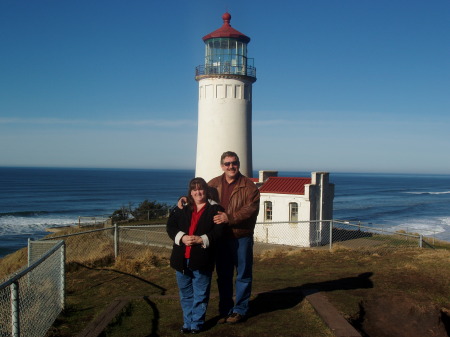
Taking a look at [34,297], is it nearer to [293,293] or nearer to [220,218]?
[220,218]

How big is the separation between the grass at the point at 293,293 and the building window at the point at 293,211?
31.2 feet

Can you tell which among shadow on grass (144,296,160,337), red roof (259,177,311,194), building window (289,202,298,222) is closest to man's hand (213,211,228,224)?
shadow on grass (144,296,160,337)

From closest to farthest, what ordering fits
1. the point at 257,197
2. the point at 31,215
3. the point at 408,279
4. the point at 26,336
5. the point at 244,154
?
the point at 26,336, the point at 257,197, the point at 408,279, the point at 244,154, the point at 31,215

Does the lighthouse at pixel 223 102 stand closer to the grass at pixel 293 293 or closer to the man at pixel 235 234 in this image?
the grass at pixel 293 293

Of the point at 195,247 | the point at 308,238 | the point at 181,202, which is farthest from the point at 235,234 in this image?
the point at 308,238

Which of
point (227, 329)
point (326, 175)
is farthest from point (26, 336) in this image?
point (326, 175)

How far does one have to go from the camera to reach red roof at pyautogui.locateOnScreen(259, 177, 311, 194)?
20.7m

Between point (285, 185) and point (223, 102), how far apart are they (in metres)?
4.81

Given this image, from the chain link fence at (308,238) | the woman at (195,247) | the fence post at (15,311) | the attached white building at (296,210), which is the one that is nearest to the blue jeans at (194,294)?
the woman at (195,247)

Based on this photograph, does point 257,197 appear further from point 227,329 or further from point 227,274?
point 227,329

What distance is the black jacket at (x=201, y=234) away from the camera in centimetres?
488

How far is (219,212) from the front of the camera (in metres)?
4.92

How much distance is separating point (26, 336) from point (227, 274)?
2.30m

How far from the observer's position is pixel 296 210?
20.5 meters
